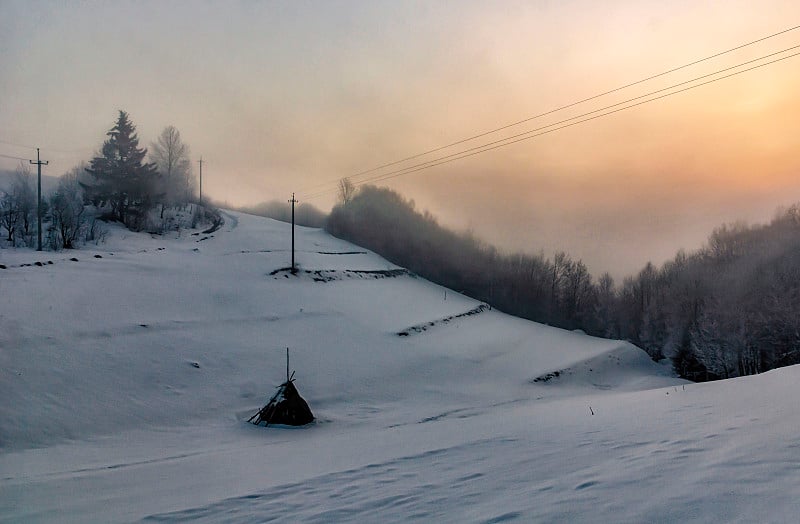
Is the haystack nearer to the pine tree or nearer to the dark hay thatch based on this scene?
the dark hay thatch

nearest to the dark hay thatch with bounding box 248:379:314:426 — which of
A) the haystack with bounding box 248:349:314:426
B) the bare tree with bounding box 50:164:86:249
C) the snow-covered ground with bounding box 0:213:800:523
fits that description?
the haystack with bounding box 248:349:314:426

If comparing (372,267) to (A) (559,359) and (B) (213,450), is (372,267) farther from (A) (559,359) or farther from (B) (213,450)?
(B) (213,450)

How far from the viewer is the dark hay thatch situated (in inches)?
741

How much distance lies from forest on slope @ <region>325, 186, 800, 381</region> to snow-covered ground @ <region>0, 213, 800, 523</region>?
703cm

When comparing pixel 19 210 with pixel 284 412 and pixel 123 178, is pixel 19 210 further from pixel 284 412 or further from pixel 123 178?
pixel 284 412

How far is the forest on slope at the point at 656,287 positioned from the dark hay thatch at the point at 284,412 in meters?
36.9

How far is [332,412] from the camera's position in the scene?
21.9 metres

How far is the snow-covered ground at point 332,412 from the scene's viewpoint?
6.55m

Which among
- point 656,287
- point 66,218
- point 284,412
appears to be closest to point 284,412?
point 284,412

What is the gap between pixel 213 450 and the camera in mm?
14859

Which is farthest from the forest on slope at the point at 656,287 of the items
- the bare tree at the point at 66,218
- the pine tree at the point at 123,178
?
the bare tree at the point at 66,218

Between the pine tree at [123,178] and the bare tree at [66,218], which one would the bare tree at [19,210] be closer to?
the bare tree at [66,218]

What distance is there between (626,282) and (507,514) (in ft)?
262

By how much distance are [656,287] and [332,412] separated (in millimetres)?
59689
